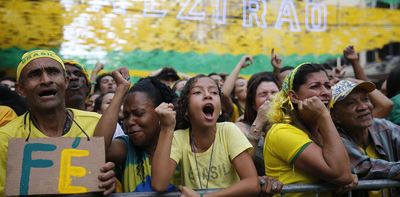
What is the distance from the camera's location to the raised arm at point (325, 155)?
2.54 metres

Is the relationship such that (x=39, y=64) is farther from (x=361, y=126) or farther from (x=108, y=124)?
(x=361, y=126)

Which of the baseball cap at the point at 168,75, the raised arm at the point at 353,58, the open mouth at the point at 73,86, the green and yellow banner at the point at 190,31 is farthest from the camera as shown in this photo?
the green and yellow banner at the point at 190,31

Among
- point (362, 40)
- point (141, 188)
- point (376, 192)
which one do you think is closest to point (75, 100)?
point (141, 188)

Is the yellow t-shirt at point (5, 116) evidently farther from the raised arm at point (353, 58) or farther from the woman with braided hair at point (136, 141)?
the raised arm at point (353, 58)

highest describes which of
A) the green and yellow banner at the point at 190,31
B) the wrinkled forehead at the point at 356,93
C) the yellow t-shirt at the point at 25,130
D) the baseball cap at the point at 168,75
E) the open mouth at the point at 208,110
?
the green and yellow banner at the point at 190,31

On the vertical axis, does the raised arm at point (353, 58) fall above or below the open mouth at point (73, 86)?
above

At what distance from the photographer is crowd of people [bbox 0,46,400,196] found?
101 inches

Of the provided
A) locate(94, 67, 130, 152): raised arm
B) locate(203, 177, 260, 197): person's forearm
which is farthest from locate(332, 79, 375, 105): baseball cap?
locate(94, 67, 130, 152): raised arm

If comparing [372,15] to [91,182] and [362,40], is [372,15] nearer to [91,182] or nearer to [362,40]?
[362,40]

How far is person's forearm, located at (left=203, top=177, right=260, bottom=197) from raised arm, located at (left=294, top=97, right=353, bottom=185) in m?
0.27

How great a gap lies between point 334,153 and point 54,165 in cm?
148

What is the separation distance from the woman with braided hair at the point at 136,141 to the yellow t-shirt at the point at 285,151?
0.61m

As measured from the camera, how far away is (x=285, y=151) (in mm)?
2641

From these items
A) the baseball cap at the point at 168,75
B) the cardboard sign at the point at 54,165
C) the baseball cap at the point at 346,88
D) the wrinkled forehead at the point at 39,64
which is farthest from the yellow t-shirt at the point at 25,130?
the baseball cap at the point at 168,75
